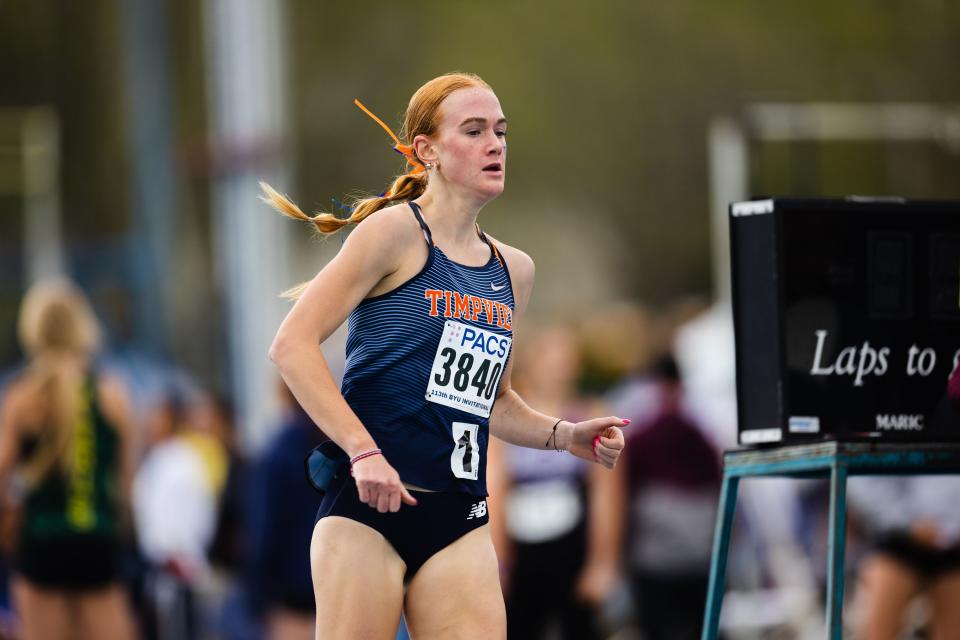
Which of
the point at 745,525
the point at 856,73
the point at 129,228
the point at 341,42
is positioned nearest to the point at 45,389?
the point at 745,525

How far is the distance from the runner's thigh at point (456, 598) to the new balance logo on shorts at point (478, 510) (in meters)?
0.07

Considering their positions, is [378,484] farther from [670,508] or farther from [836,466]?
[670,508]

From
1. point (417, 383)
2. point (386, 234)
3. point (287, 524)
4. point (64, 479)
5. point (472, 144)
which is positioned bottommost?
point (287, 524)

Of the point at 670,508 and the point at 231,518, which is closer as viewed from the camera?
the point at 670,508

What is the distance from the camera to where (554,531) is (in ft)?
35.8

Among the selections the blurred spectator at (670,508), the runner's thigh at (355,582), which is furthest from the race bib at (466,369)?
the blurred spectator at (670,508)

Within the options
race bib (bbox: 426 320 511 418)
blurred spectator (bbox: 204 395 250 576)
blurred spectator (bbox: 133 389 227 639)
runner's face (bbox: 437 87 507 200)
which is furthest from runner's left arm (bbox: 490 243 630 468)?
blurred spectator (bbox: 204 395 250 576)

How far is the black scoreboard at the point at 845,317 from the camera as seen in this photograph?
571 cm

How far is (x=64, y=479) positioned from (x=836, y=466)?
5.27m

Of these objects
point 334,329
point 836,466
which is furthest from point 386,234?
point 836,466

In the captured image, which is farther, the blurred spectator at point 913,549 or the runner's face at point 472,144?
the blurred spectator at point 913,549

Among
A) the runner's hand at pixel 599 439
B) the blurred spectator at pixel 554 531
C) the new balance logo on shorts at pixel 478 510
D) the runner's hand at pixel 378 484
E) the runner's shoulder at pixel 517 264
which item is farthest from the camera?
the blurred spectator at pixel 554 531

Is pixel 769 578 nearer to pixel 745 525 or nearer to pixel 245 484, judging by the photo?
pixel 745 525

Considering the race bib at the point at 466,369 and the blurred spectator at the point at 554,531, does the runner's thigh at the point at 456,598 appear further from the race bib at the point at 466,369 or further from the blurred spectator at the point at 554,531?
the blurred spectator at the point at 554,531
